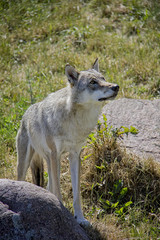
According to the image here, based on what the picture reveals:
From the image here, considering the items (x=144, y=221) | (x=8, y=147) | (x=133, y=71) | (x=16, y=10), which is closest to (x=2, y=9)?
(x=16, y=10)

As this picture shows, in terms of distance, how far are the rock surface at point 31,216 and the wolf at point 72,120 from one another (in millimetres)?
1136

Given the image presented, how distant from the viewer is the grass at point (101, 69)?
5.39 meters

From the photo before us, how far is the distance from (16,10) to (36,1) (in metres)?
0.77

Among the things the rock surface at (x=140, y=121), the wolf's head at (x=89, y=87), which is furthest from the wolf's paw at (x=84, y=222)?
the wolf's head at (x=89, y=87)

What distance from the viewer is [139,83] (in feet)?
27.7

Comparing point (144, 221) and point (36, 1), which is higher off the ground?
point (36, 1)

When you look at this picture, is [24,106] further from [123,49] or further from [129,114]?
[123,49]

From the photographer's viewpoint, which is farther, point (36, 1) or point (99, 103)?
point (36, 1)

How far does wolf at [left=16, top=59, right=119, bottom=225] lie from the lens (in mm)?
4801

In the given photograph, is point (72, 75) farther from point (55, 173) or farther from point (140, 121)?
point (140, 121)

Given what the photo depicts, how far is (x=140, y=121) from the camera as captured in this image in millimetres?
6410

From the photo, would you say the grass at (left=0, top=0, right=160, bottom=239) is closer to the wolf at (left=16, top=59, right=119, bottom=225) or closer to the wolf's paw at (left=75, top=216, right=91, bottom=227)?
the wolf's paw at (left=75, top=216, right=91, bottom=227)

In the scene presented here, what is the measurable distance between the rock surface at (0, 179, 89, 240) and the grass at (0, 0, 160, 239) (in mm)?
1076

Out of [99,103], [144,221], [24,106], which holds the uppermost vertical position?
[99,103]
